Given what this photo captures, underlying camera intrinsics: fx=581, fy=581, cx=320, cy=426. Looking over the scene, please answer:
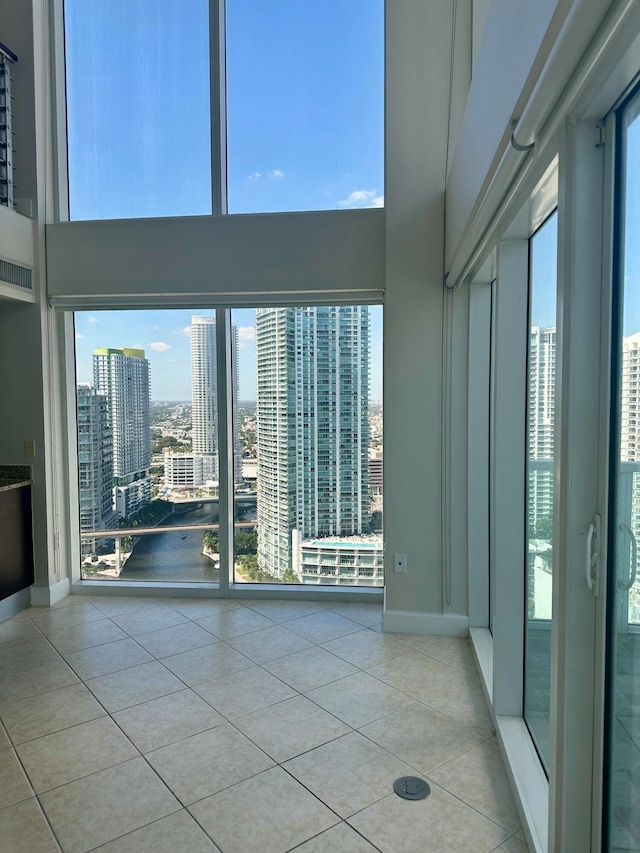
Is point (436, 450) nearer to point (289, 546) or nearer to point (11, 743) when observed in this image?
point (289, 546)

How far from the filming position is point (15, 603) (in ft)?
13.5

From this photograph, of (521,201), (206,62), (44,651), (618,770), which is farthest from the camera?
(206,62)

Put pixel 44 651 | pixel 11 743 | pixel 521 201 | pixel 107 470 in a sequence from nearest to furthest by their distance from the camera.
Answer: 1. pixel 521 201
2. pixel 11 743
3. pixel 44 651
4. pixel 107 470

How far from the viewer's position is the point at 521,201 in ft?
6.63

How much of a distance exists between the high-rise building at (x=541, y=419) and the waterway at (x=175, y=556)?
272 cm

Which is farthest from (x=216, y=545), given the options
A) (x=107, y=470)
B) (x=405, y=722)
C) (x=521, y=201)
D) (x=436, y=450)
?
(x=521, y=201)

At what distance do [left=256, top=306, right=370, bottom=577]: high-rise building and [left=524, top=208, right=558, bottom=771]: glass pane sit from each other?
6.30ft

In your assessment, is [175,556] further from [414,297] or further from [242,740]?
[414,297]

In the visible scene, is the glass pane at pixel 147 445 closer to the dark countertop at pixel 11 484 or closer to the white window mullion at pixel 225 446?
the white window mullion at pixel 225 446

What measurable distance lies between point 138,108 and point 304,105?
125 centimetres

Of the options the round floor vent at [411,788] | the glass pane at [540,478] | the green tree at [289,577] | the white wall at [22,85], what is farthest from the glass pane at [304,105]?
the round floor vent at [411,788]

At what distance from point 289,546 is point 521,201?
309 cm

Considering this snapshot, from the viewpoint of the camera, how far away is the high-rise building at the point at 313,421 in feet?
14.0

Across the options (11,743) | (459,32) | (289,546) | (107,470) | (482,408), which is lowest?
(11,743)
